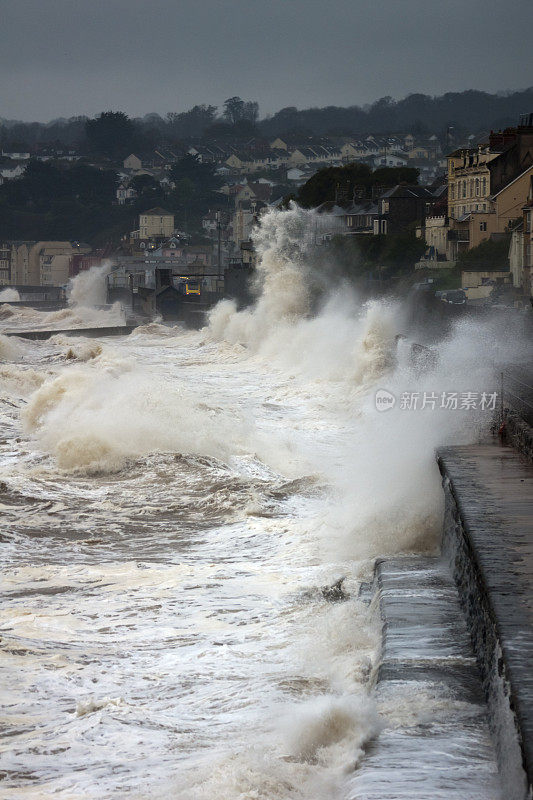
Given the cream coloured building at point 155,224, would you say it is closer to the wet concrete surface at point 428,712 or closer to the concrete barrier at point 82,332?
the concrete barrier at point 82,332

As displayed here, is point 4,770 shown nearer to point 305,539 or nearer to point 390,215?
point 305,539

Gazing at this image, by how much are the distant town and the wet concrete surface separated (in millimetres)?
21273

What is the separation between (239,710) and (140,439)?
9.04 m

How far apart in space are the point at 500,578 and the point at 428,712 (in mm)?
1019

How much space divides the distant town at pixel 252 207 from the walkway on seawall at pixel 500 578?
18814mm

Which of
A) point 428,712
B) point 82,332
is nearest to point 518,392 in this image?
point 428,712

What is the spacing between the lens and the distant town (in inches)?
1497

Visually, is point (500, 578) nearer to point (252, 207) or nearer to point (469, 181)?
point (469, 181)

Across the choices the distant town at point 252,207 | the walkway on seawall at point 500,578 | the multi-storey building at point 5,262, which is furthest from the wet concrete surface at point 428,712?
the multi-storey building at point 5,262

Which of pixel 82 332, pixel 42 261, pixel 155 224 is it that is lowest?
pixel 82 332

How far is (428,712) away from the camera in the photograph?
5914 mm

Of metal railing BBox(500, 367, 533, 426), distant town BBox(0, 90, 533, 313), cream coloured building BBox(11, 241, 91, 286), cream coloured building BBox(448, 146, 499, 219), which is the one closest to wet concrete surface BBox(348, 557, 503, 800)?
metal railing BBox(500, 367, 533, 426)

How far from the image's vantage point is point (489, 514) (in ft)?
26.2

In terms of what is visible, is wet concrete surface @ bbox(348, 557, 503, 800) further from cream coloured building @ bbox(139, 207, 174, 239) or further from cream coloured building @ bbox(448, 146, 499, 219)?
cream coloured building @ bbox(139, 207, 174, 239)
